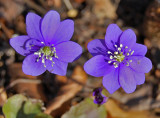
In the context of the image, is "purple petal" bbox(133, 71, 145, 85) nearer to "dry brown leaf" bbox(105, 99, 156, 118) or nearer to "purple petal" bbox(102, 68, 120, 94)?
"purple petal" bbox(102, 68, 120, 94)

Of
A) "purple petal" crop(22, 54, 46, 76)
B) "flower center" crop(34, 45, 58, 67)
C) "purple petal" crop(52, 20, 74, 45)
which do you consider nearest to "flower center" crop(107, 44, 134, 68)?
"purple petal" crop(52, 20, 74, 45)

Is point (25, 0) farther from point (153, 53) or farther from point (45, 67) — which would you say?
point (153, 53)

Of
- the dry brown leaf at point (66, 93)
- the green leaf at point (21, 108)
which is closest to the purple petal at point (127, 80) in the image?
the dry brown leaf at point (66, 93)

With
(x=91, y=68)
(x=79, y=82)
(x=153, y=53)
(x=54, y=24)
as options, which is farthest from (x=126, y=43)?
(x=153, y=53)

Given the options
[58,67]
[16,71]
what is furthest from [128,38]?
[16,71]

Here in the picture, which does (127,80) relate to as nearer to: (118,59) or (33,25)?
(118,59)
